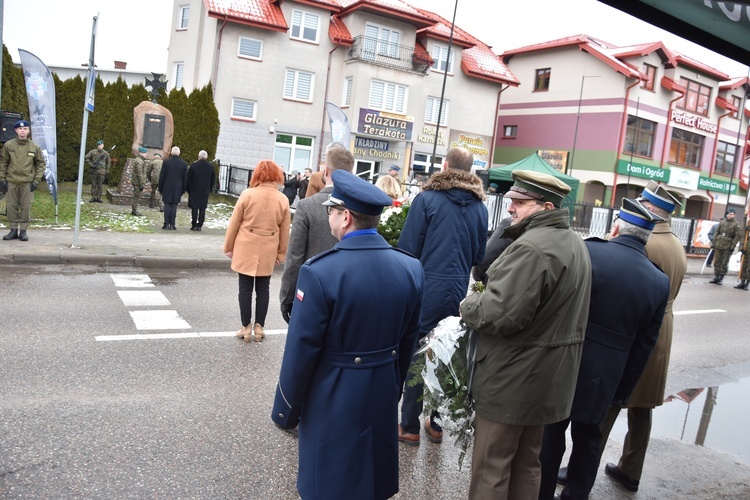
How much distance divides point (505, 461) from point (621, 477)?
1735 millimetres

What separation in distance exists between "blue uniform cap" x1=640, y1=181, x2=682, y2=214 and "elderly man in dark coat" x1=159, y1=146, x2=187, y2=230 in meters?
12.5

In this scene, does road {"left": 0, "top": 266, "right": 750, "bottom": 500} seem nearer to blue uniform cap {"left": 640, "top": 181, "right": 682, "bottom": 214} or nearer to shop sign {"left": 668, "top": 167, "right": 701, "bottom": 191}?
blue uniform cap {"left": 640, "top": 181, "right": 682, "bottom": 214}

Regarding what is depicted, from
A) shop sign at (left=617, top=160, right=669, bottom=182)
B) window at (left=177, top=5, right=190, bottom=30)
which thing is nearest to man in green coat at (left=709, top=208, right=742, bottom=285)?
shop sign at (left=617, top=160, right=669, bottom=182)

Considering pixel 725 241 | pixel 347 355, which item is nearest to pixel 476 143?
pixel 725 241

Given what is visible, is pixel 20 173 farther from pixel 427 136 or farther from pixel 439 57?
pixel 439 57

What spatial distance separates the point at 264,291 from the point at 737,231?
14.7 meters

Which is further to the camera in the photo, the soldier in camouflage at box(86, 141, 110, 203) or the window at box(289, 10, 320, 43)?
the window at box(289, 10, 320, 43)

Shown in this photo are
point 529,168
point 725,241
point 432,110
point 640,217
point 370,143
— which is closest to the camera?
point 640,217

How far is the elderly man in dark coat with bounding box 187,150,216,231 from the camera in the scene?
50.7 feet

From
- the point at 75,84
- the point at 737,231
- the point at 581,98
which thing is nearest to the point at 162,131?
the point at 75,84


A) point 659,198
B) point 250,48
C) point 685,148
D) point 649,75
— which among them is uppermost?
point 649,75

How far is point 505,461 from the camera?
10.5 ft

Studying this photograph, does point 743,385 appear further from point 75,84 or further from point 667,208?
point 75,84

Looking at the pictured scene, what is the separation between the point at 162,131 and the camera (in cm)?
2041
